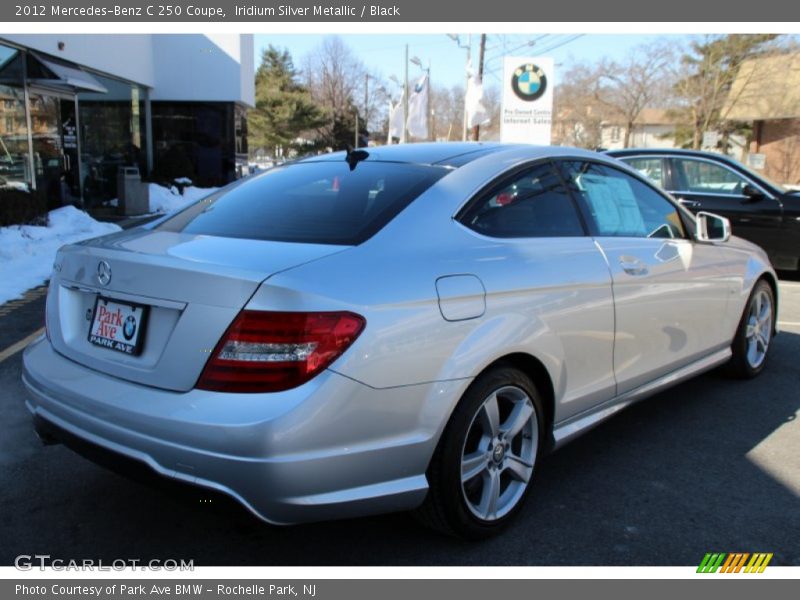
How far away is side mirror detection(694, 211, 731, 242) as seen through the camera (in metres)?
4.30

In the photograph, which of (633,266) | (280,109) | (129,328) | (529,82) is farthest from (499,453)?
(280,109)

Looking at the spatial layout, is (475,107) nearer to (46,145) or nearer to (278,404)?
(46,145)

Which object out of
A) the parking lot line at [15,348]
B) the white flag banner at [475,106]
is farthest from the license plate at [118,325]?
the white flag banner at [475,106]

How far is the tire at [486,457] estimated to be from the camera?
259 cm

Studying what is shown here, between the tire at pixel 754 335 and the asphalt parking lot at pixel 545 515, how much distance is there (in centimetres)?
79

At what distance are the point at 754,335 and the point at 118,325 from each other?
439 centimetres

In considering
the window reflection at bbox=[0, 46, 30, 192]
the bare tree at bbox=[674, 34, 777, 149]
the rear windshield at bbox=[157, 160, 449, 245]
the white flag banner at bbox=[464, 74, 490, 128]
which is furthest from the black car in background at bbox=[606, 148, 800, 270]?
the bare tree at bbox=[674, 34, 777, 149]

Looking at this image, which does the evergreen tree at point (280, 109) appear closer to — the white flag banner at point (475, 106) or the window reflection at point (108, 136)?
the window reflection at point (108, 136)

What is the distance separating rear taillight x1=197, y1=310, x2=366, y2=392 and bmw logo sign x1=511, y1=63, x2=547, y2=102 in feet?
43.4

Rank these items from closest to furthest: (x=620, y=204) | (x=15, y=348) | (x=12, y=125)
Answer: (x=620, y=204) → (x=15, y=348) → (x=12, y=125)

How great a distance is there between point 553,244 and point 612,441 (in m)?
1.41

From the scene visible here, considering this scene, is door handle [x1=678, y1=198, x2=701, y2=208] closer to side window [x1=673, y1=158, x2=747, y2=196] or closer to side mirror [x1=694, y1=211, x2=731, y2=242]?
side window [x1=673, y1=158, x2=747, y2=196]

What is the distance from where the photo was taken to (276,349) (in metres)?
2.22

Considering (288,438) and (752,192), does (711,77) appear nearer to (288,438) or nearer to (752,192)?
(752,192)
